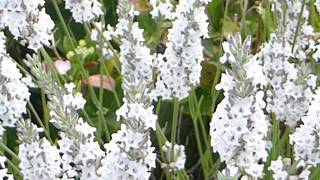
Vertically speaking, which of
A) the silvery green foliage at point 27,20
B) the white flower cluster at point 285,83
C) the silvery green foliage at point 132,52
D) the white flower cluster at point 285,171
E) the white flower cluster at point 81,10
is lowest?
the white flower cluster at point 285,171

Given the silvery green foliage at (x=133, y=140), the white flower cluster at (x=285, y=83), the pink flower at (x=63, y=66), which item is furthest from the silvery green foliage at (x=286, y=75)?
the pink flower at (x=63, y=66)

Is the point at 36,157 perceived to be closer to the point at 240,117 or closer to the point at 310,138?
the point at 240,117

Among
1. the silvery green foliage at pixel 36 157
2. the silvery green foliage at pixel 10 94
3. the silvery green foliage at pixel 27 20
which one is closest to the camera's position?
the silvery green foliage at pixel 36 157

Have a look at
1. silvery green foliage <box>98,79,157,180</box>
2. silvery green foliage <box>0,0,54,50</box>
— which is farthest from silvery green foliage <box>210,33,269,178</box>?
silvery green foliage <box>0,0,54,50</box>

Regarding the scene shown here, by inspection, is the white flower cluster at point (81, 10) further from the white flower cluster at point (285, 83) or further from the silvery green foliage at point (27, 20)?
the white flower cluster at point (285, 83)

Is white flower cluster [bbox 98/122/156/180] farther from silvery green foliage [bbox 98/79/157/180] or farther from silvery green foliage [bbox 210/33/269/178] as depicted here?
silvery green foliage [bbox 210/33/269/178]

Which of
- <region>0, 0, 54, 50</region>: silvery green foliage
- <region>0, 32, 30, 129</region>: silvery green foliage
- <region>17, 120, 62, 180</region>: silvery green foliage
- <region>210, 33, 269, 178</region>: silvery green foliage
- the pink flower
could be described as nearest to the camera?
<region>210, 33, 269, 178</region>: silvery green foliage

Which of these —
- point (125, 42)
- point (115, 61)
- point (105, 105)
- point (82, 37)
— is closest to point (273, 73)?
point (125, 42)
